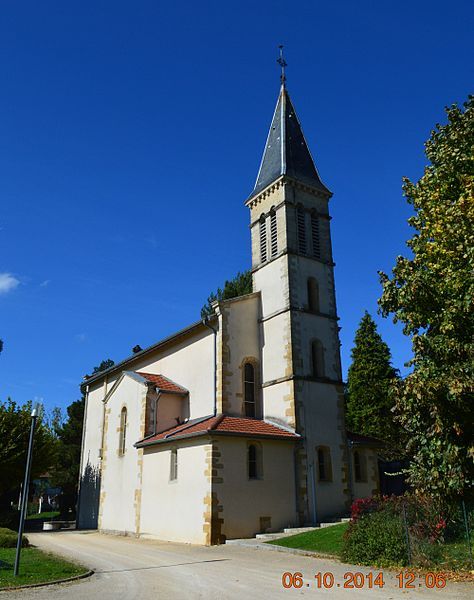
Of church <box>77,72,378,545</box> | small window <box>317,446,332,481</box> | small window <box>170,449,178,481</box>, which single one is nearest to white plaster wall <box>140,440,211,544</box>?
church <box>77,72,378,545</box>

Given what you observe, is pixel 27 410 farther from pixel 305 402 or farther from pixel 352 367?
pixel 352 367

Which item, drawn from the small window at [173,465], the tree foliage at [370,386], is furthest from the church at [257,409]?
the tree foliage at [370,386]

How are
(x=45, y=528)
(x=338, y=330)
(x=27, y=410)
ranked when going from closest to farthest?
(x=338, y=330) < (x=27, y=410) < (x=45, y=528)

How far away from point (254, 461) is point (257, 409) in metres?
3.67

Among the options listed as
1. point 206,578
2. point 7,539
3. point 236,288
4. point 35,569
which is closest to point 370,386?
point 236,288

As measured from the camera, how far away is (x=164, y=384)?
26688mm

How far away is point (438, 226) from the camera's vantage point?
13008mm

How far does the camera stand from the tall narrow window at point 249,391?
78.1 ft

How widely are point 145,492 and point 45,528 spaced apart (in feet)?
46.1

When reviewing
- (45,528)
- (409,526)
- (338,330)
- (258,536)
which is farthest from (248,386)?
(45,528)

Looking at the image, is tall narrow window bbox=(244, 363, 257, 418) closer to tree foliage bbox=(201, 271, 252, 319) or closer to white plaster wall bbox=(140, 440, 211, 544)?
white plaster wall bbox=(140, 440, 211, 544)

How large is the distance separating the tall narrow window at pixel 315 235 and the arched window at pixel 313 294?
58.6 inches

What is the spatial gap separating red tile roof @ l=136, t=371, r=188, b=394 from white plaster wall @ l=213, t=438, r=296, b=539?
22.0ft

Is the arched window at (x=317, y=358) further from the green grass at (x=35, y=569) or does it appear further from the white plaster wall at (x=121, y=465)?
the green grass at (x=35, y=569)
